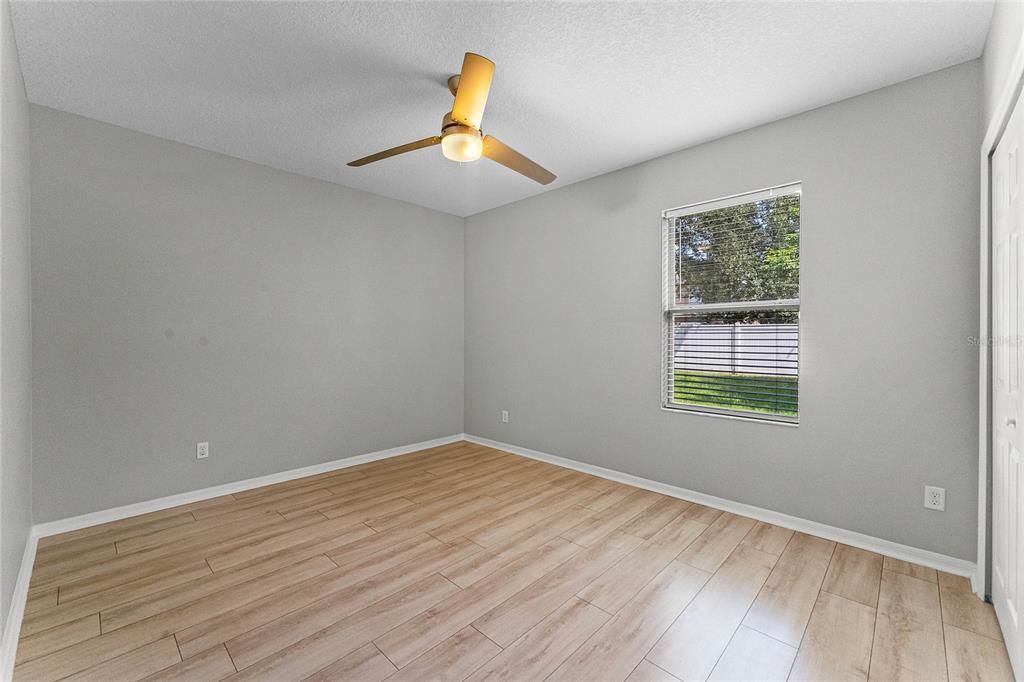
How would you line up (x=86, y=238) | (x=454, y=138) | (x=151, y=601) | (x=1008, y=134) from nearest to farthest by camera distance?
(x=1008, y=134) < (x=151, y=601) < (x=454, y=138) < (x=86, y=238)

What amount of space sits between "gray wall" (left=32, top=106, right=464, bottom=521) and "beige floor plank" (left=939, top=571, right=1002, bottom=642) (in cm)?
397

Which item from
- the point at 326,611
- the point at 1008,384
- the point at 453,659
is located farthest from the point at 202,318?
the point at 1008,384

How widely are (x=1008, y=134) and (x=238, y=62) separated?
3.42m

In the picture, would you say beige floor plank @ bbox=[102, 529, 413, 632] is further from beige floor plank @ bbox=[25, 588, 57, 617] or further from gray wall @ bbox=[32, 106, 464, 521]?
gray wall @ bbox=[32, 106, 464, 521]

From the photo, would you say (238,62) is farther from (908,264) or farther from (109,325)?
(908,264)

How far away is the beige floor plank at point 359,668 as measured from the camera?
1.55m

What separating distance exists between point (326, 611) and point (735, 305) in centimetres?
297

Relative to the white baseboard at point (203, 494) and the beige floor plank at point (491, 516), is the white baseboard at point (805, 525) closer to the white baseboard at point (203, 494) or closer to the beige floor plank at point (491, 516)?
the beige floor plank at point (491, 516)

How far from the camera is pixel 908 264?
2.38 metres

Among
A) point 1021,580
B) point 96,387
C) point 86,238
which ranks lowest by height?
point 1021,580

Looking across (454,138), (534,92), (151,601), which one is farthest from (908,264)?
(151,601)

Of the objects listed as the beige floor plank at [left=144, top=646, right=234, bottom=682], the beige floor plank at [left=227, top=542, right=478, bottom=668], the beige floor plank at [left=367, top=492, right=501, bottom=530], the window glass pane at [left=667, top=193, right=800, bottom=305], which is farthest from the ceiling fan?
the beige floor plank at [left=144, top=646, right=234, bottom=682]

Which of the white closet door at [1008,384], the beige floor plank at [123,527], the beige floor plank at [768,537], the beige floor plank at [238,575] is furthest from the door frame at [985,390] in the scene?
the beige floor plank at [123,527]

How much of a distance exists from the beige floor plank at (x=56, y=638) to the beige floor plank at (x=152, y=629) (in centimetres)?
4
